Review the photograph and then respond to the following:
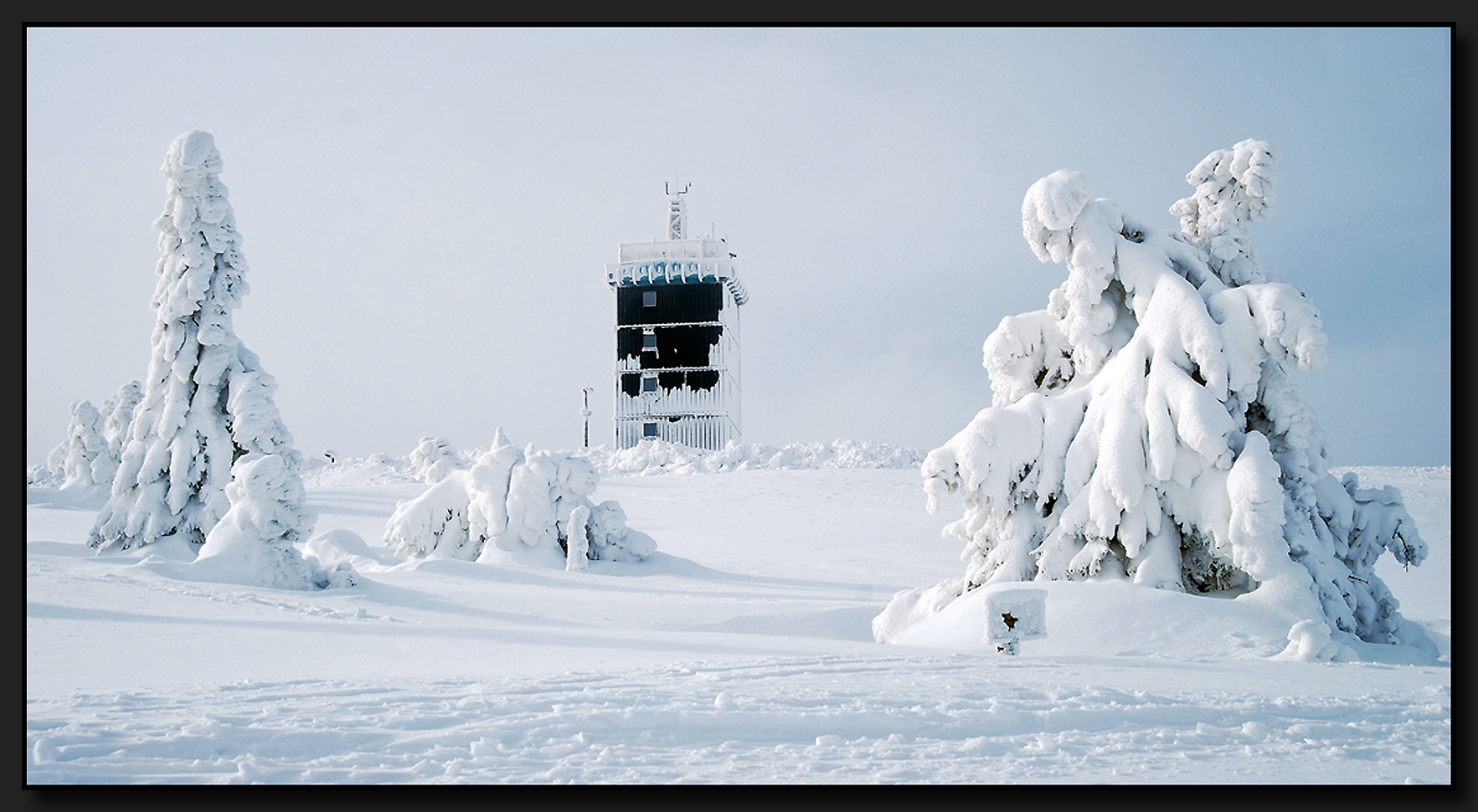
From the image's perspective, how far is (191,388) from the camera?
51.3ft

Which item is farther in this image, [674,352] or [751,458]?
[674,352]

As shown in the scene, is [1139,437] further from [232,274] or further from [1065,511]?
[232,274]

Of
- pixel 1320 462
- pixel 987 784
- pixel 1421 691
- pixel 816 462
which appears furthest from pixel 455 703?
pixel 816 462

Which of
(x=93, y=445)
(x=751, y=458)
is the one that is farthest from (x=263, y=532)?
(x=751, y=458)

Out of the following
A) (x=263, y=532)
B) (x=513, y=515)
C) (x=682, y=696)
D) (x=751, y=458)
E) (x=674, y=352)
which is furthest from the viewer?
(x=674, y=352)

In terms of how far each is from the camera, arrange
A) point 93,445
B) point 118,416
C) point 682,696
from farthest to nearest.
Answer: point 93,445 → point 118,416 → point 682,696

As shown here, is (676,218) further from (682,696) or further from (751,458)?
(682,696)

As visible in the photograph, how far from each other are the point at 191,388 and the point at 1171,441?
1492cm

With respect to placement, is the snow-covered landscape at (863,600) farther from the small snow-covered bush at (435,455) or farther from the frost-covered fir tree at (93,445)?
the frost-covered fir tree at (93,445)

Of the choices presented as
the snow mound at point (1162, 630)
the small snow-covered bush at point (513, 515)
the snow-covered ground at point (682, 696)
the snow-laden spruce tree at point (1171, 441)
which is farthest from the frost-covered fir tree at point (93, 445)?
the snow mound at point (1162, 630)

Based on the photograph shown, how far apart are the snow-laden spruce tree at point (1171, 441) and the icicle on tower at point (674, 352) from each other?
30.1m

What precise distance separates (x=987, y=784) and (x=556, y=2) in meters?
5.21

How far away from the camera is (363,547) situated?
1681 cm

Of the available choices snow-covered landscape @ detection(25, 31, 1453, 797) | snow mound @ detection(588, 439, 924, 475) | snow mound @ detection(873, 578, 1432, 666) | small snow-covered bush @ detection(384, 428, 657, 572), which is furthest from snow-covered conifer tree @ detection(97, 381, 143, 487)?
snow mound @ detection(873, 578, 1432, 666)
